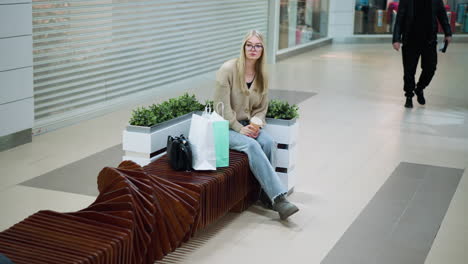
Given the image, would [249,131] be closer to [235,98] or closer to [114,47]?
[235,98]

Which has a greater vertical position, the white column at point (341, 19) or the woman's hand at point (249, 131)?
the white column at point (341, 19)

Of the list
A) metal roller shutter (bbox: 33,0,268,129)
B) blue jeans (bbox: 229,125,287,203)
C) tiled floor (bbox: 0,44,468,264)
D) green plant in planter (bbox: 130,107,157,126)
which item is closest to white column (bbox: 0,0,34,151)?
tiled floor (bbox: 0,44,468,264)

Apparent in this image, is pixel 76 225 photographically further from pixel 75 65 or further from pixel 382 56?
pixel 382 56

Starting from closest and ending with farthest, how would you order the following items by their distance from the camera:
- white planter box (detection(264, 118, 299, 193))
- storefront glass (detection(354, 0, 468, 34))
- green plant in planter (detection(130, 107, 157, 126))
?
1. green plant in planter (detection(130, 107, 157, 126))
2. white planter box (detection(264, 118, 299, 193))
3. storefront glass (detection(354, 0, 468, 34))

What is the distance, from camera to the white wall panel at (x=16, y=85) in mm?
7258

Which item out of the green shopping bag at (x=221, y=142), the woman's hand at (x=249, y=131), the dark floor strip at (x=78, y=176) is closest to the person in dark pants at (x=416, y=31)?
the dark floor strip at (x=78, y=176)

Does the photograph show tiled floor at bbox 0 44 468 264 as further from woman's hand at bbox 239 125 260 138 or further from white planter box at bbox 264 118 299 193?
woman's hand at bbox 239 125 260 138

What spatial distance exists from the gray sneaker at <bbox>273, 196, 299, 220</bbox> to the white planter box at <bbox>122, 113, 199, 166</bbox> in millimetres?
944

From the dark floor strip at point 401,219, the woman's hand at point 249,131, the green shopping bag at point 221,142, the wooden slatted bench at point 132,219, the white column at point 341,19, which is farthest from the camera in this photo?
the white column at point 341,19

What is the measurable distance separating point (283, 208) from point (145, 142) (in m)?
1.13

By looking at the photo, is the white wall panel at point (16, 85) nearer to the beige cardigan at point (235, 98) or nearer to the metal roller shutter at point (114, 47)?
the metal roller shutter at point (114, 47)

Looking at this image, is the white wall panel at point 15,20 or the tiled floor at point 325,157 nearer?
the tiled floor at point 325,157

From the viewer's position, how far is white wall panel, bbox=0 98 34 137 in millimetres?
7293

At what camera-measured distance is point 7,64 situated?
7273 mm
